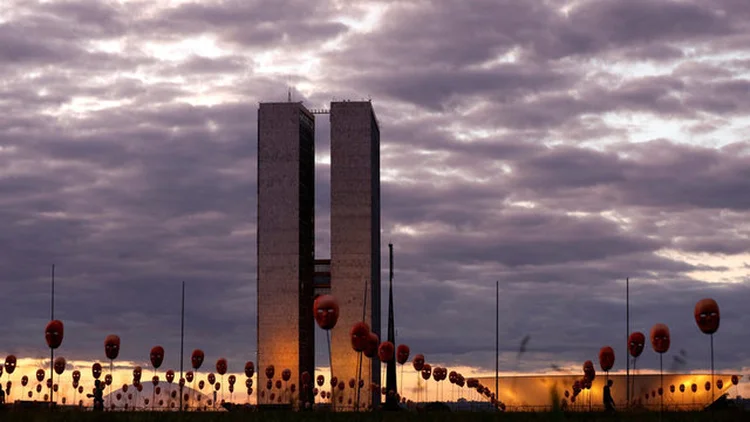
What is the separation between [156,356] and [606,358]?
3663cm

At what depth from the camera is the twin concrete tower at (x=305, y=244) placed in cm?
13712

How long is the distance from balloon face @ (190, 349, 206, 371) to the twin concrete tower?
2615cm

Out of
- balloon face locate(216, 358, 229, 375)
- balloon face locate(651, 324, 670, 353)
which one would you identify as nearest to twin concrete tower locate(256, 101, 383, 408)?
balloon face locate(216, 358, 229, 375)

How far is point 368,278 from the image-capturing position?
13888 cm

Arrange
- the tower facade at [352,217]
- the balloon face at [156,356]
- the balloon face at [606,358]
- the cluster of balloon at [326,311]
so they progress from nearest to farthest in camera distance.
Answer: the cluster of balloon at [326,311] < the balloon face at [606,358] < the balloon face at [156,356] < the tower facade at [352,217]

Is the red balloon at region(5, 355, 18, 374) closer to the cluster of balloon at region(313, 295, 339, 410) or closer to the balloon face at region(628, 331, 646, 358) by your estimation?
the balloon face at region(628, 331, 646, 358)

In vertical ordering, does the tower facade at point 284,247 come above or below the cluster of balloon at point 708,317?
above

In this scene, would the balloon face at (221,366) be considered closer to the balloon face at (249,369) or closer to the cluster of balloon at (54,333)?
the balloon face at (249,369)

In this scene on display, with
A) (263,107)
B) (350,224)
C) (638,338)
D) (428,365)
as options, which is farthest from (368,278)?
(638,338)

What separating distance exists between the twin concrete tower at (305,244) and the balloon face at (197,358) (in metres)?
26.2

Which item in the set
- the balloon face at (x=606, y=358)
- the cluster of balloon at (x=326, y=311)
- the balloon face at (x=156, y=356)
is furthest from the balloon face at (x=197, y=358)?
the cluster of balloon at (x=326, y=311)

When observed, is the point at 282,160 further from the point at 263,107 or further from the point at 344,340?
the point at 344,340

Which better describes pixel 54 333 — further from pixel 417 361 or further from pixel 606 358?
pixel 417 361

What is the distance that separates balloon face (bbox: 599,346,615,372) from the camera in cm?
7406
